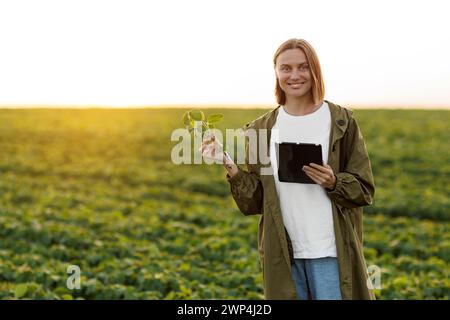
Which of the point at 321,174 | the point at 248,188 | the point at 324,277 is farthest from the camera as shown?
the point at 248,188

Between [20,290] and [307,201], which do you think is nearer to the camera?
[307,201]

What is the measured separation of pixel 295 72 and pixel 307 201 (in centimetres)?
63

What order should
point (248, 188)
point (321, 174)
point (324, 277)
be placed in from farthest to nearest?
point (248, 188)
point (324, 277)
point (321, 174)

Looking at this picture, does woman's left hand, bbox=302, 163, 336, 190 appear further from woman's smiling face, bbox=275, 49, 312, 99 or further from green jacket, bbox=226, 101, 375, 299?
woman's smiling face, bbox=275, 49, 312, 99

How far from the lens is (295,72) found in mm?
3117

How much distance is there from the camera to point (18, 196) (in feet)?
41.4

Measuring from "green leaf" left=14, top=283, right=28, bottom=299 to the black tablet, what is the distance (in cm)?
379

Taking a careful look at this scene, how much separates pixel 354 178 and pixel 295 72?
0.58 metres

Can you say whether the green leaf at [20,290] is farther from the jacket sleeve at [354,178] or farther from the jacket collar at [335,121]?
the jacket sleeve at [354,178]

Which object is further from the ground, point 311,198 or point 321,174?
point 321,174

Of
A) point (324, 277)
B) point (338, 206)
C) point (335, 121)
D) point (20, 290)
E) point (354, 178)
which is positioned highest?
point (335, 121)

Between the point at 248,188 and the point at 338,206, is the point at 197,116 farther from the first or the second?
the point at 338,206

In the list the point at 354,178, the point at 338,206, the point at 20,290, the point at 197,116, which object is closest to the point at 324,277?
the point at 338,206

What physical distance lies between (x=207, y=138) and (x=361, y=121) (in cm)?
2351
